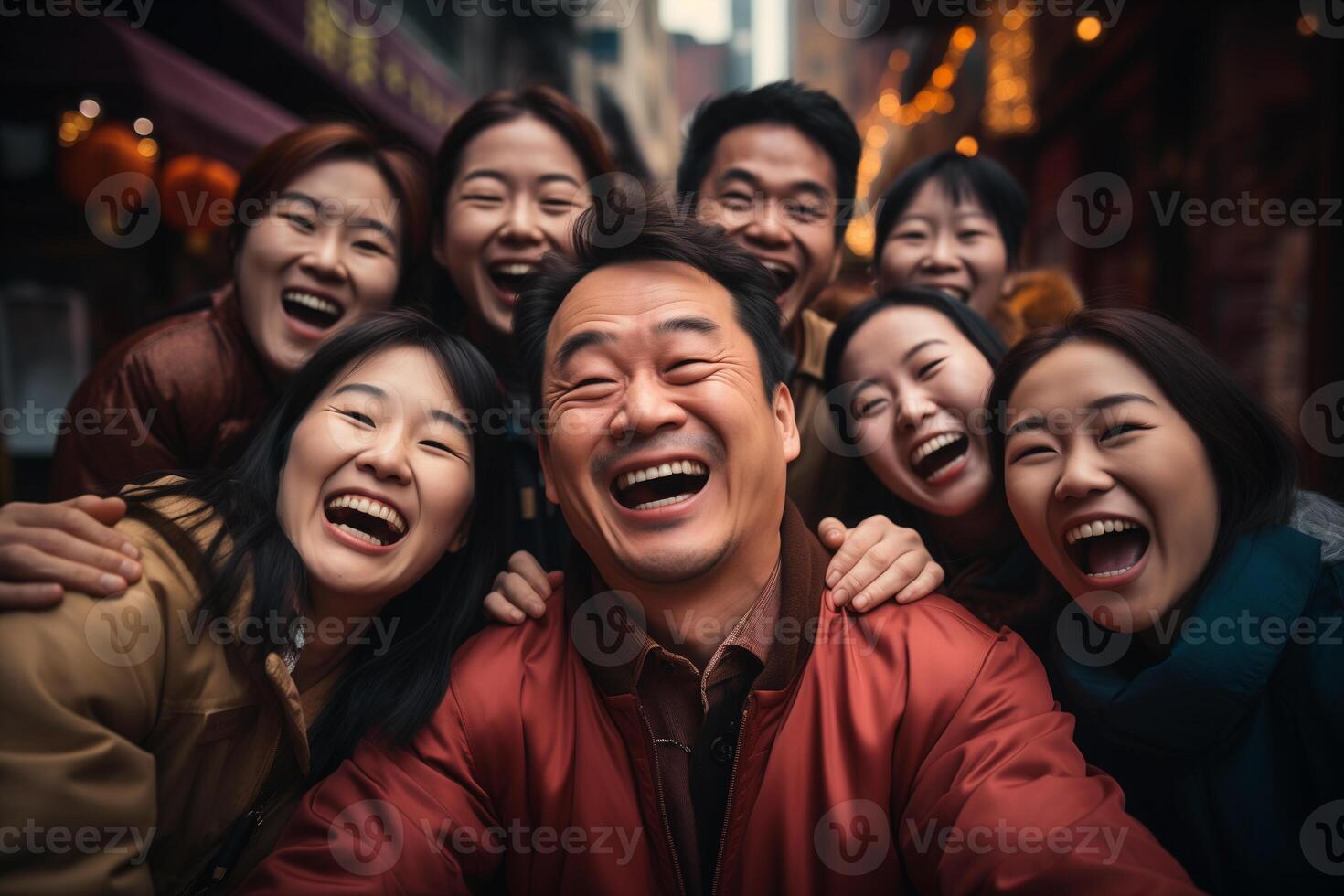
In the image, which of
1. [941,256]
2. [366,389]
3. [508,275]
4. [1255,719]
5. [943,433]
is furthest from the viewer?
[941,256]

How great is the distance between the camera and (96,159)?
200 inches

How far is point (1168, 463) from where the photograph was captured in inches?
79.6

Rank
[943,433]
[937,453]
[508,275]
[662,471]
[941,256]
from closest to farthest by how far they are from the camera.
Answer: [662,471]
[943,433]
[937,453]
[508,275]
[941,256]

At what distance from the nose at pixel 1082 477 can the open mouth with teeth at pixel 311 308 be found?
8.34 ft

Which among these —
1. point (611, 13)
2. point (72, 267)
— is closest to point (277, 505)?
point (72, 267)

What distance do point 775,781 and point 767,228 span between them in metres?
2.08

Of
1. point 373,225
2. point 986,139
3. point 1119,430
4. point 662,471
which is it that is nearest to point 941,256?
point 1119,430

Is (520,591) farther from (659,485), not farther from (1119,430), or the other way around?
(1119,430)

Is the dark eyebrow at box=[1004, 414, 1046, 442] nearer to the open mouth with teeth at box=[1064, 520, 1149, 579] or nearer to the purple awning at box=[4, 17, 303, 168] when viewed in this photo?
the open mouth with teeth at box=[1064, 520, 1149, 579]

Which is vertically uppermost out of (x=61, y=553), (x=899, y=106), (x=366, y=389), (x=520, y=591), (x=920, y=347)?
(x=899, y=106)

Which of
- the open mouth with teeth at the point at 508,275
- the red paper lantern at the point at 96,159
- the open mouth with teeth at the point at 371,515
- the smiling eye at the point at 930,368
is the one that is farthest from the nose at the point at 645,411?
the red paper lantern at the point at 96,159

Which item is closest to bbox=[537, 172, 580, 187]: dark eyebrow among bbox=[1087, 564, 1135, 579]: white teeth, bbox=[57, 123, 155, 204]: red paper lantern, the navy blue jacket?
bbox=[1087, 564, 1135, 579]: white teeth

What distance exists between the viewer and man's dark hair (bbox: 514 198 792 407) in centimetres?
238

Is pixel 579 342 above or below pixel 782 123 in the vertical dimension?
below
